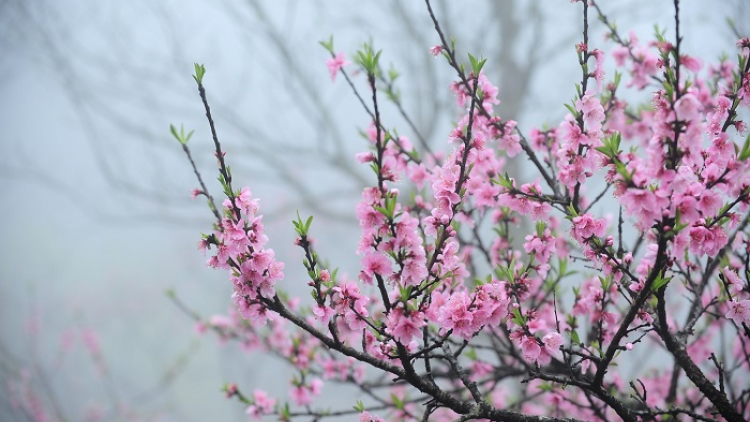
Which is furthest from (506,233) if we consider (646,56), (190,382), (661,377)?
(190,382)

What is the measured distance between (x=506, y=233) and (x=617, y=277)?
0.59 meters

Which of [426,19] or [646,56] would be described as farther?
[426,19]

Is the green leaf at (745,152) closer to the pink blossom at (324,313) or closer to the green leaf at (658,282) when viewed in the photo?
the green leaf at (658,282)

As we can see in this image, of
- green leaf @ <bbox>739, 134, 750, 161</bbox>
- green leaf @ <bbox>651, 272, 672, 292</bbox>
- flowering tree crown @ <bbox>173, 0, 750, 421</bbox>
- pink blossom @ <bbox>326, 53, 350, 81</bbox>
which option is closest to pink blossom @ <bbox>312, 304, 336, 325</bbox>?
flowering tree crown @ <bbox>173, 0, 750, 421</bbox>

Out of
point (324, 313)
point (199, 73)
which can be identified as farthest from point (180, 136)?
point (324, 313)

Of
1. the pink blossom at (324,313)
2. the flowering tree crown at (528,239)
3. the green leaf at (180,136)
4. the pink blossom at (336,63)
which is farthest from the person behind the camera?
the pink blossom at (336,63)

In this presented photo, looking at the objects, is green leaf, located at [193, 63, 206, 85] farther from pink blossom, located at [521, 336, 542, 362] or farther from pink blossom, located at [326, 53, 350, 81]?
pink blossom, located at [521, 336, 542, 362]

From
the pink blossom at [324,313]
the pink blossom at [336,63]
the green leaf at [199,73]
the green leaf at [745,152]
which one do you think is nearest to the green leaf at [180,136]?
the green leaf at [199,73]

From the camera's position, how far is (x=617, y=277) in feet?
5.08

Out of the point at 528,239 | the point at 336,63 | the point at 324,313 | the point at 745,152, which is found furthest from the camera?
the point at 336,63

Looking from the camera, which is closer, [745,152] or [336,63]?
[745,152]

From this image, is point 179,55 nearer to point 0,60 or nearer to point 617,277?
point 0,60

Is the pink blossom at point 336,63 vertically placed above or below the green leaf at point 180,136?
above

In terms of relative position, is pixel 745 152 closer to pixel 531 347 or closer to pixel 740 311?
pixel 740 311
